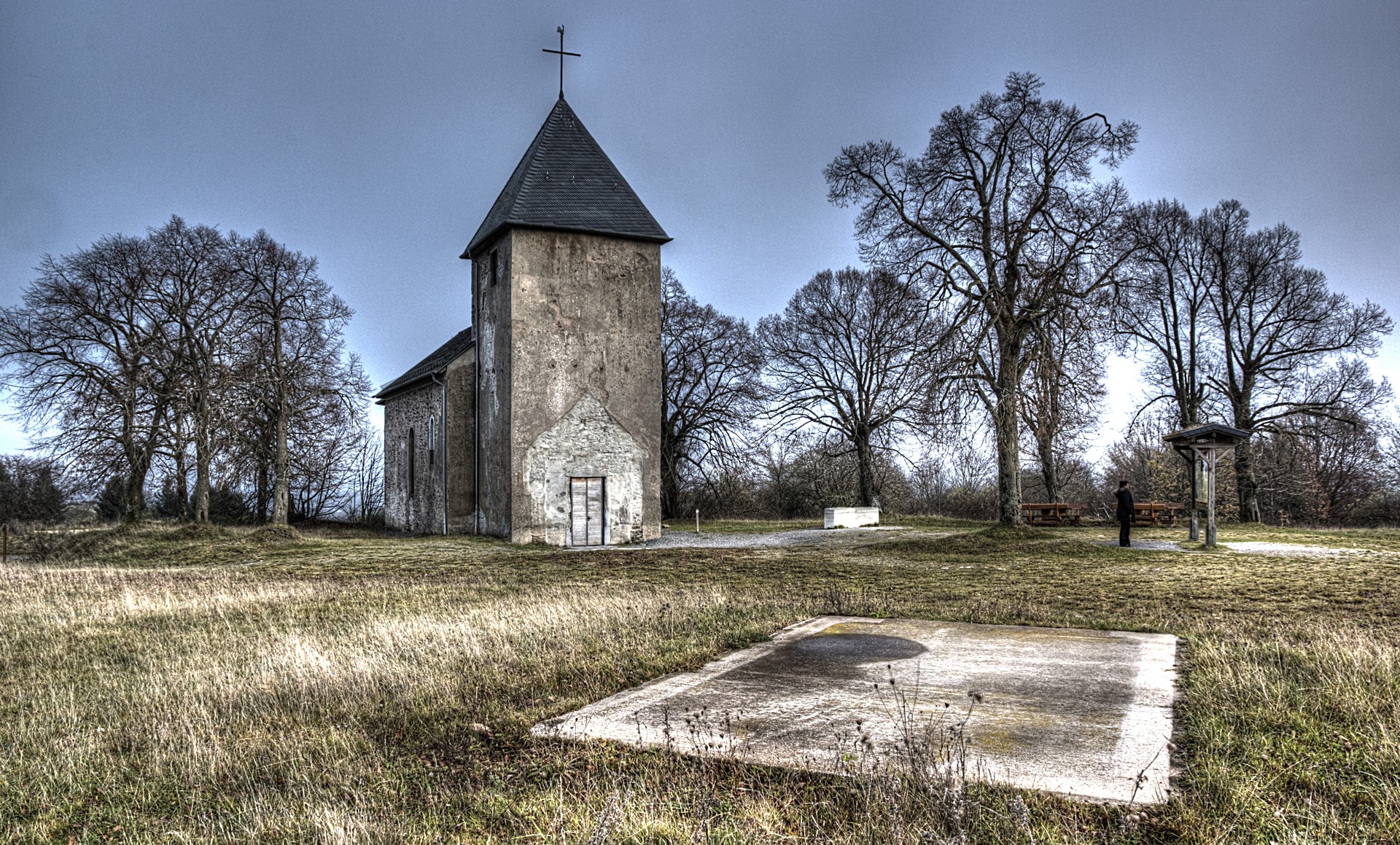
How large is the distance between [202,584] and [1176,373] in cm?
3354

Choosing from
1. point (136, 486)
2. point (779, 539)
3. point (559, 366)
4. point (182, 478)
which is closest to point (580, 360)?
point (559, 366)

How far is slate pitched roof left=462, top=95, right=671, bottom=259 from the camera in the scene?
2520 centimetres

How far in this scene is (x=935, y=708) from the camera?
5.22 meters

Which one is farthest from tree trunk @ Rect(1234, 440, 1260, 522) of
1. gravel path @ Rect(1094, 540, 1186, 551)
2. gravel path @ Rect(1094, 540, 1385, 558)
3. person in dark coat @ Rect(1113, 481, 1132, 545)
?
person in dark coat @ Rect(1113, 481, 1132, 545)

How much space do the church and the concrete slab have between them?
58.0 ft

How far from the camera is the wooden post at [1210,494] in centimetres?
1883

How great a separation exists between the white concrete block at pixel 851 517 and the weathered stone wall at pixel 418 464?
1290 cm

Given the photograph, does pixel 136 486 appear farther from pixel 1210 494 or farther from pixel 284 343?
pixel 1210 494

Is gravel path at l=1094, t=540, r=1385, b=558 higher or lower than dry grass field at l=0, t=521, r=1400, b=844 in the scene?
lower

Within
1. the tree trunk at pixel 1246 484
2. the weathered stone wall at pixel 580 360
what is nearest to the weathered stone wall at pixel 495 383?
the weathered stone wall at pixel 580 360

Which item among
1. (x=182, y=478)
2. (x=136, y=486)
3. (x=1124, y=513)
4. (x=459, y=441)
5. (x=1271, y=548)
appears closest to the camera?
(x=1271, y=548)

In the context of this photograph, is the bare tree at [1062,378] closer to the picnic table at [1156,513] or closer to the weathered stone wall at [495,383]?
the picnic table at [1156,513]

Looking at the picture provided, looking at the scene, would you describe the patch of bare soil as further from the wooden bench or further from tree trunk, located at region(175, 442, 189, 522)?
the wooden bench

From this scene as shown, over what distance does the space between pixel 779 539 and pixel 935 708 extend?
19061mm
